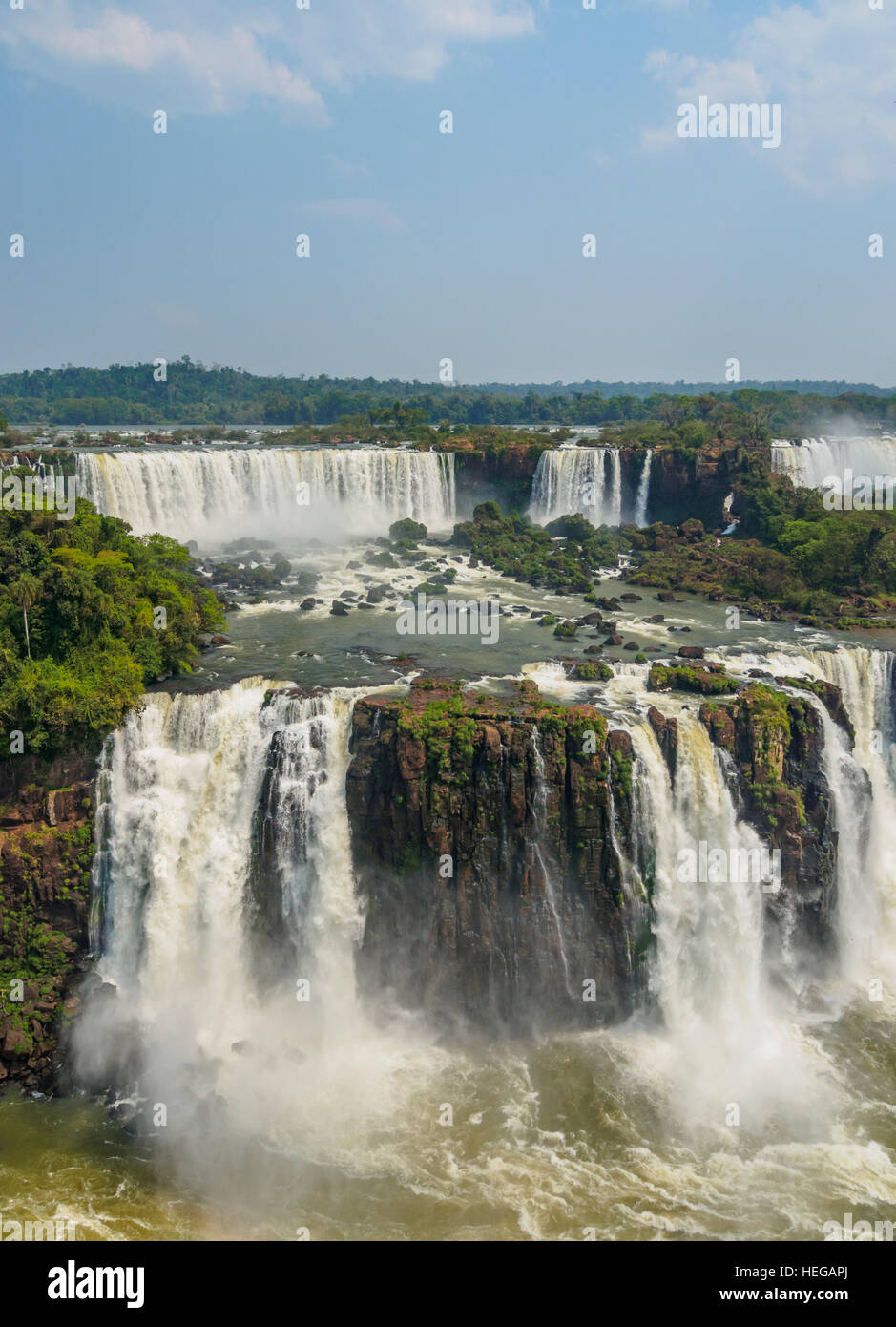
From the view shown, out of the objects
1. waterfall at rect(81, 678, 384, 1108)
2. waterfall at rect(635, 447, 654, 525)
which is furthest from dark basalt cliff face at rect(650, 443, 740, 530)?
waterfall at rect(81, 678, 384, 1108)

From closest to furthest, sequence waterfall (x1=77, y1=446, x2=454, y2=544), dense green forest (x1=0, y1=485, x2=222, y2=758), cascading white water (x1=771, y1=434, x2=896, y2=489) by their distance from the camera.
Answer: dense green forest (x1=0, y1=485, x2=222, y2=758), waterfall (x1=77, y1=446, x2=454, y2=544), cascading white water (x1=771, y1=434, x2=896, y2=489)

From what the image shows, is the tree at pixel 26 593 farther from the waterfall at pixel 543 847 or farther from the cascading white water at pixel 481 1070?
the waterfall at pixel 543 847

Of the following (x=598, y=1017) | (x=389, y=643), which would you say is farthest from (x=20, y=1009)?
(x=389, y=643)

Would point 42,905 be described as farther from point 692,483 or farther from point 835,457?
point 835,457

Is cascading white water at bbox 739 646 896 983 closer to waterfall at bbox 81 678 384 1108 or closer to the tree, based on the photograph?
waterfall at bbox 81 678 384 1108
